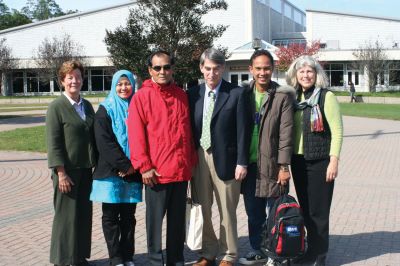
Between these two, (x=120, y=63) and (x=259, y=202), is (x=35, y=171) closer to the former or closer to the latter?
(x=259, y=202)

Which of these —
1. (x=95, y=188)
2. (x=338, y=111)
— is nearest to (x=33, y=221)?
(x=95, y=188)

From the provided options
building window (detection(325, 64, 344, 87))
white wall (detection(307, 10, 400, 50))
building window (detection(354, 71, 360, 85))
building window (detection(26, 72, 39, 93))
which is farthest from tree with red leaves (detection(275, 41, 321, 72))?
building window (detection(26, 72, 39, 93))

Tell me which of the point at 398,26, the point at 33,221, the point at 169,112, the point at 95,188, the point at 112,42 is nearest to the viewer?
the point at 169,112

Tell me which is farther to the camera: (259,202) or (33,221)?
(33,221)

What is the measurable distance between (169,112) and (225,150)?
64 cm

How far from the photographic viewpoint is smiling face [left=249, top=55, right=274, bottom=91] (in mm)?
4906

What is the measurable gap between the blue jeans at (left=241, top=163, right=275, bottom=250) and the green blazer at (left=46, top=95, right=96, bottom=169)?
151cm

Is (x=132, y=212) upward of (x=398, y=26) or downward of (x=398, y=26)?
downward

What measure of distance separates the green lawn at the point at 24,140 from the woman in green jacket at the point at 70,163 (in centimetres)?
982

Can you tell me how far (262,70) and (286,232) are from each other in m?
1.53

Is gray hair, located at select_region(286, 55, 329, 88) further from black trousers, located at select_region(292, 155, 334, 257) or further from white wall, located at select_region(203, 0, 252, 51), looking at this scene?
white wall, located at select_region(203, 0, 252, 51)

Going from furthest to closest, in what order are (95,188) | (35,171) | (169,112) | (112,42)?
(112,42) → (35,171) → (95,188) → (169,112)

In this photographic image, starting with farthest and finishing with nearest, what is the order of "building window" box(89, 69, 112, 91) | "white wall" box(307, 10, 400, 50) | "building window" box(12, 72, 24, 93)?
1. "building window" box(12, 72, 24, 93)
2. "building window" box(89, 69, 112, 91)
3. "white wall" box(307, 10, 400, 50)

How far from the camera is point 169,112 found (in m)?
4.54
